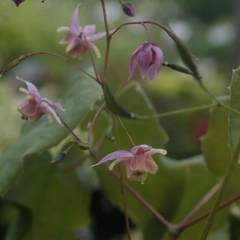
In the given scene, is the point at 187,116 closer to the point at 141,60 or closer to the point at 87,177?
the point at 87,177

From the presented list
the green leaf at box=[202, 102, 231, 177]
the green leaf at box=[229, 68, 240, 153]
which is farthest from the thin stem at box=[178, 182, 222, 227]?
the green leaf at box=[229, 68, 240, 153]

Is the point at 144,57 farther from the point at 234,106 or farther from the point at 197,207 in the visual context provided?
the point at 197,207

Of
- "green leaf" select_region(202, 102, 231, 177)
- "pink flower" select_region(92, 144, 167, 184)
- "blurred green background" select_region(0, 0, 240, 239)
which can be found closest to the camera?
"pink flower" select_region(92, 144, 167, 184)

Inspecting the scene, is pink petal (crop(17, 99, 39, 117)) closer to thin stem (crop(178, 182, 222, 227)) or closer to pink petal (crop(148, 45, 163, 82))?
pink petal (crop(148, 45, 163, 82))

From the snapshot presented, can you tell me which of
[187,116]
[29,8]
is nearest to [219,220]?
[29,8]

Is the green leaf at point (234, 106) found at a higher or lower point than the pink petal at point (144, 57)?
lower

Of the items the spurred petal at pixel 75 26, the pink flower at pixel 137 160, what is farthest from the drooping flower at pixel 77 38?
the pink flower at pixel 137 160

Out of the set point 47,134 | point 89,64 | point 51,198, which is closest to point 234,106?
point 47,134

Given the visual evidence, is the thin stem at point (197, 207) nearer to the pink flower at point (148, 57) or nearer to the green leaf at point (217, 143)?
the green leaf at point (217, 143)
